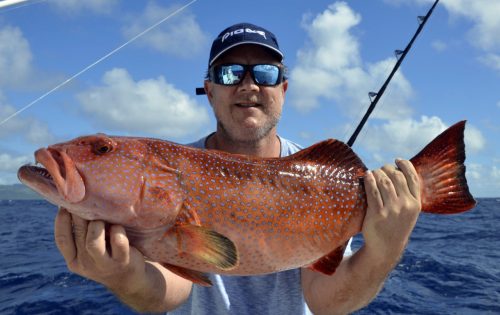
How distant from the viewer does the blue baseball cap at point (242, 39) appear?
4238mm

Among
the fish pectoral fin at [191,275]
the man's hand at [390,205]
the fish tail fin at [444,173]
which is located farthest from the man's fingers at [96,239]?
the fish tail fin at [444,173]

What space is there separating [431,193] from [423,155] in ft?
0.96

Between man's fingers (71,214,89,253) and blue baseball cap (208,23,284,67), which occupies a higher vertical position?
blue baseball cap (208,23,284,67)

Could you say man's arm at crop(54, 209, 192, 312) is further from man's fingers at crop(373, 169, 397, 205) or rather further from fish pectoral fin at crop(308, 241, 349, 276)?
man's fingers at crop(373, 169, 397, 205)

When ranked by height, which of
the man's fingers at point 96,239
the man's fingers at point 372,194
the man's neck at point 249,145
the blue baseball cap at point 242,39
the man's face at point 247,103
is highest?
the blue baseball cap at point 242,39

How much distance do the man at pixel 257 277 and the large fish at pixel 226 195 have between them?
0.19 m

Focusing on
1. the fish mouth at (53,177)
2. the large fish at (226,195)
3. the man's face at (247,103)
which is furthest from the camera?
the man's face at (247,103)

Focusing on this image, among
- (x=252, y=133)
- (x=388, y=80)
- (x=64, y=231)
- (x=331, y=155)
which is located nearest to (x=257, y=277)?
(x=252, y=133)

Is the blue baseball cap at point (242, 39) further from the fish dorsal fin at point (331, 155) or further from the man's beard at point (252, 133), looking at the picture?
the fish dorsal fin at point (331, 155)

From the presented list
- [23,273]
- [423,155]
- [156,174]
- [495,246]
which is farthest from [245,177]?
[495,246]

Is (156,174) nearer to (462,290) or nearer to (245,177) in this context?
(245,177)

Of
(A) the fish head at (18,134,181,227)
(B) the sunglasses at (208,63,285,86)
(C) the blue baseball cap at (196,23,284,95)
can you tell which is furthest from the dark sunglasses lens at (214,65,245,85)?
(A) the fish head at (18,134,181,227)

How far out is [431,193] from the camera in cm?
333

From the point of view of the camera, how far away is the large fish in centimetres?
271
